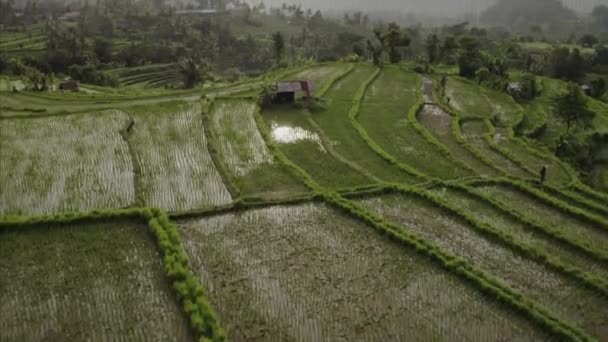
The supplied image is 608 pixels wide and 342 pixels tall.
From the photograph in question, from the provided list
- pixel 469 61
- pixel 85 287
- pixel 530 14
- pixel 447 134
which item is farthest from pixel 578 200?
pixel 530 14

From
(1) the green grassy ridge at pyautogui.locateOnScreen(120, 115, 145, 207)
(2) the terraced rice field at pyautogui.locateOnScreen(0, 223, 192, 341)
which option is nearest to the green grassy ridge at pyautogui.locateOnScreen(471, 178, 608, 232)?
(1) the green grassy ridge at pyautogui.locateOnScreen(120, 115, 145, 207)

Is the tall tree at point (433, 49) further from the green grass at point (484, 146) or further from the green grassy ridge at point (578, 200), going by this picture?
the green grassy ridge at point (578, 200)

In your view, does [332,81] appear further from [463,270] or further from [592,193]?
[463,270]

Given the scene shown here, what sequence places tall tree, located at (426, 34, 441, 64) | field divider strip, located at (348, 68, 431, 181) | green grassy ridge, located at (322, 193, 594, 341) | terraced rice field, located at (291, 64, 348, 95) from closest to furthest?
green grassy ridge, located at (322, 193, 594, 341) → field divider strip, located at (348, 68, 431, 181) → terraced rice field, located at (291, 64, 348, 95) → tall tree, located at (426, 34, 441, 64)

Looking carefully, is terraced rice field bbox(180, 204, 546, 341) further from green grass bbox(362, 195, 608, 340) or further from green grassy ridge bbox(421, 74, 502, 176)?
green grassy ridge bbox(421, 74, 502, 176)

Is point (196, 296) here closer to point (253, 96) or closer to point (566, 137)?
point (253, 96)
